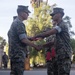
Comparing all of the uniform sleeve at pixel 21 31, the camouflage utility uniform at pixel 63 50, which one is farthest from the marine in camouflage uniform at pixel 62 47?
the uniform sleeve at pixel 21 31

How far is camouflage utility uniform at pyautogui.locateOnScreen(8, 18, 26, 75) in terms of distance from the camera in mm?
6793

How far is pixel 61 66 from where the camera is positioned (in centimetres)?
691

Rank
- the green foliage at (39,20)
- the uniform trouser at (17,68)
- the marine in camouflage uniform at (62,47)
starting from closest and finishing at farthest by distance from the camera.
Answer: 1. the uniform trouser at (17,68)
2. the marine in camouflage uniform at (62,47)
3. the green foliage at (39,20)

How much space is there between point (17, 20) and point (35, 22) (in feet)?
119

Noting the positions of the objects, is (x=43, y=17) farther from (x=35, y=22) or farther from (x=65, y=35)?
(x=65, y=35)

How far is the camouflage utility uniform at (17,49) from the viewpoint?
6.79m

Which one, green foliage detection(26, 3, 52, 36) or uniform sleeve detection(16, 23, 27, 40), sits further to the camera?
green foliage detection(26, 3, 52, 36)

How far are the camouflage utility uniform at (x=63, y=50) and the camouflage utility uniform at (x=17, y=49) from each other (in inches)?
26.2

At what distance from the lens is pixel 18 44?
6.84 metres

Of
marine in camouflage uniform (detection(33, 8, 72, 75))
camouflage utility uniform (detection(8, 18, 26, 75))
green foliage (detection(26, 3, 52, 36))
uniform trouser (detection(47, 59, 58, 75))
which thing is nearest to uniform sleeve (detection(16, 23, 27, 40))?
camouflage utility uniform (detection(8, 18, 26, 75))

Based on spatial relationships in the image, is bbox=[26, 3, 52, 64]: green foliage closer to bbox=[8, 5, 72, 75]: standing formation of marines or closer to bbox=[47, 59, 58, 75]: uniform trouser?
bbox=[47, 59, 58, 75]: uniform trouser

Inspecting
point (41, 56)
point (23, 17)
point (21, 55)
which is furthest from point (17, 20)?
point (41, 56)

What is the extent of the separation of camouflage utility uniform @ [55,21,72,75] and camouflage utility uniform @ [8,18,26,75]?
0.67m

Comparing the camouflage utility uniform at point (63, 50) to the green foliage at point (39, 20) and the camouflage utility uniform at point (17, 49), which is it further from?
the green foliage at point (39, 20)
